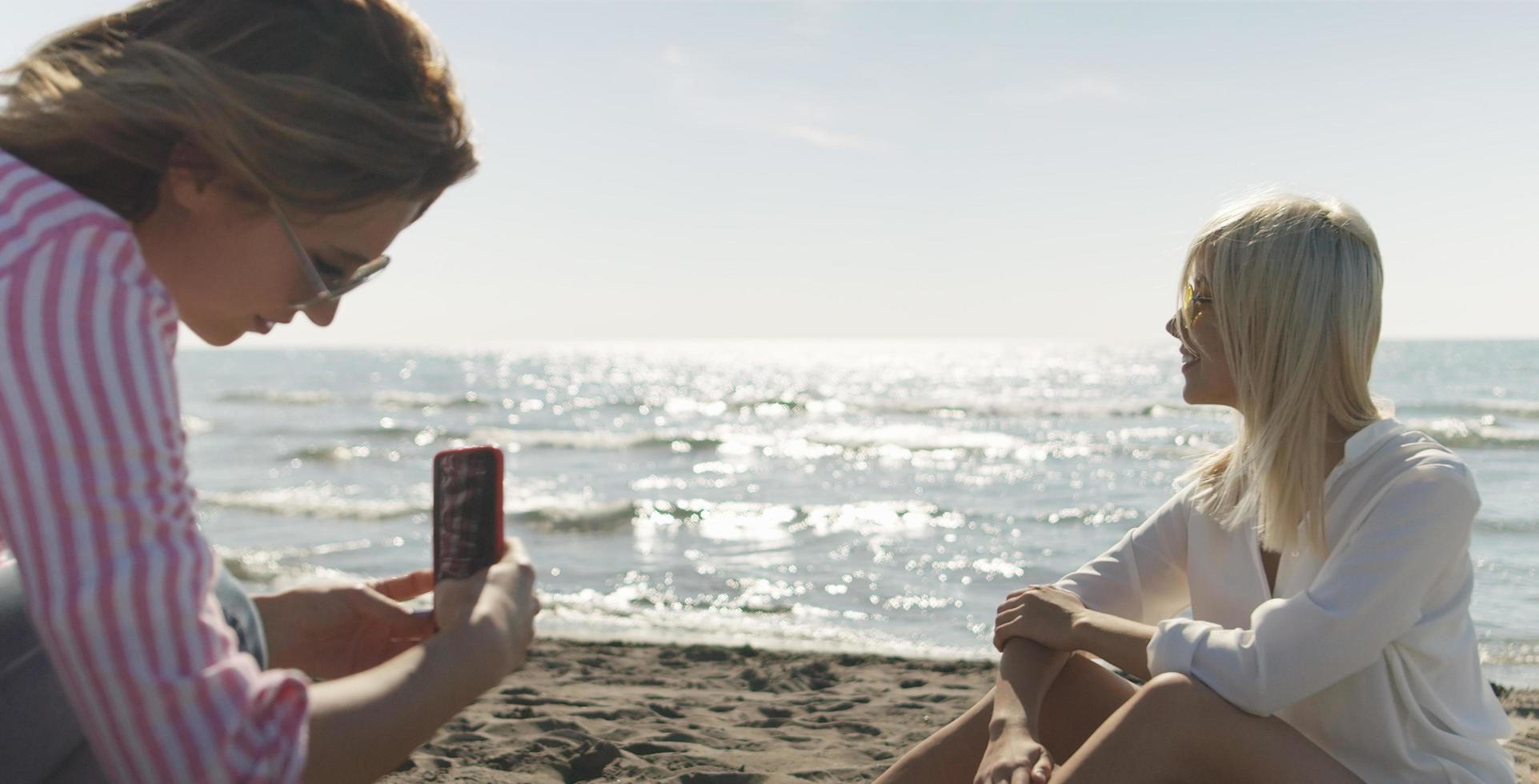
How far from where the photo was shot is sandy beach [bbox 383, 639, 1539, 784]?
433 centimetres

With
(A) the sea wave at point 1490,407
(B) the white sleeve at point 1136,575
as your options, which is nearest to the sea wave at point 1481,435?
(A) the sea wave at point 1490,407

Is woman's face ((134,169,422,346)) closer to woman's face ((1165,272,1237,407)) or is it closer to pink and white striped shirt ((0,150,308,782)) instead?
pink and white striped shirt ((0,150,308,782))

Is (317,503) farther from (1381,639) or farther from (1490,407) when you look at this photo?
(1490,407)

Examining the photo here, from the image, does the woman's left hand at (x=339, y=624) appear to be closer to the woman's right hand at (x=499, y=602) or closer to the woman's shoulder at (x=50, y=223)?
the woman's right hand at (x=499, y=602)

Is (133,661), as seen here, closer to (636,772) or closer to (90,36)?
(90,36)

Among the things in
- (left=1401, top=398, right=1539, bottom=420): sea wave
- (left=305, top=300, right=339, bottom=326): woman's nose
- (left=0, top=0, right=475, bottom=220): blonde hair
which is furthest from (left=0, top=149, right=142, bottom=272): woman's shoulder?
(left=1401, top=398, right=1539, bottom=420): sea wave

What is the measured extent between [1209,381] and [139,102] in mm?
2245

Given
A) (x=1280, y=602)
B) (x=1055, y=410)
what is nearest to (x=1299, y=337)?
(x=1280, y=602)

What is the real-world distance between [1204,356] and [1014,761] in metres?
1.03

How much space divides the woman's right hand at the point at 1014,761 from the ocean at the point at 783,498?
4.26m

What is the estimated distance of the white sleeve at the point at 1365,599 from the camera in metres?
2.28

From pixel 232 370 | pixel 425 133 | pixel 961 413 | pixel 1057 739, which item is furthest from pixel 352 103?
pixel 232 370

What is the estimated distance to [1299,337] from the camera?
2.54 meters

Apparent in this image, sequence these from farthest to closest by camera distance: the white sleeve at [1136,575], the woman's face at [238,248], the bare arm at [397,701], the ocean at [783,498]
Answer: the ocean at [783,498]
the white sleeve at [1136,575]
the woman's face at [238,248]
the bare arm at [397,701]
